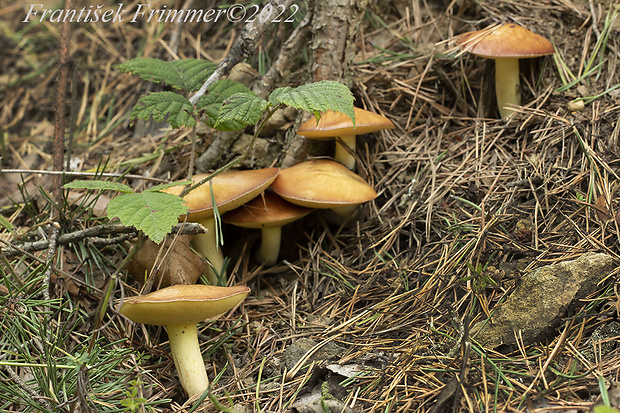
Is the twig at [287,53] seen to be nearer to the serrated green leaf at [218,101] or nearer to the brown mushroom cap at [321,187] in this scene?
the serrated green leaf at [218,101]

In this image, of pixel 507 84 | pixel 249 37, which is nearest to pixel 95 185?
pixel 249 37

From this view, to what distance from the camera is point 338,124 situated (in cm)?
247

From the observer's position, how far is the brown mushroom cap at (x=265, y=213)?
2.46 meters

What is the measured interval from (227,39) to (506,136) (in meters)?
2.23

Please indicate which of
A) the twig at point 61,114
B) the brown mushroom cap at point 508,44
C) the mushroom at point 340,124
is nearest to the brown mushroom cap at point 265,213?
the mushroom at point 340,124

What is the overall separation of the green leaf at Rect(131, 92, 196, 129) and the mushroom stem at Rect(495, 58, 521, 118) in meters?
1.69

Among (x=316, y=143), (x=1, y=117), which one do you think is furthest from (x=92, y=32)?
(x=316, y=143)

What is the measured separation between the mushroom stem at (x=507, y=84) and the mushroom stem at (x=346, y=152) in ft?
2.83

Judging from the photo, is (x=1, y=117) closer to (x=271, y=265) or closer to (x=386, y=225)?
(x=271, y=265)

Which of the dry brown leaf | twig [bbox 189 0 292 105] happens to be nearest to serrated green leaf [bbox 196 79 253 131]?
twig [bbox 189 0 292 105]

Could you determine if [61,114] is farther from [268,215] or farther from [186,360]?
[186,360]

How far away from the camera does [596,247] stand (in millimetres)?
2023

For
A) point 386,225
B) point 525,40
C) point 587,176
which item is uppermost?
point 525,40

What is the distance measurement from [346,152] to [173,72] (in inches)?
40.1
